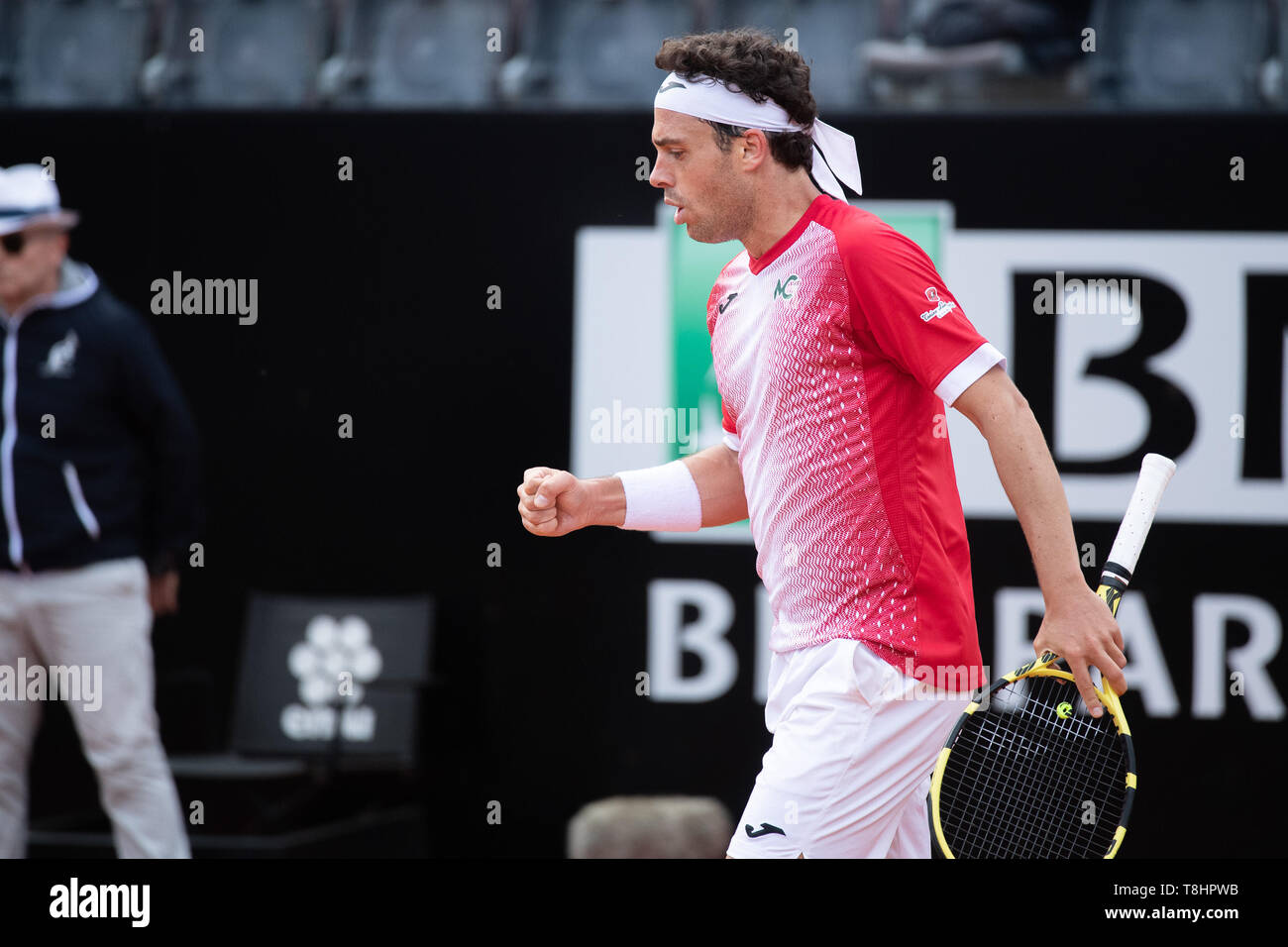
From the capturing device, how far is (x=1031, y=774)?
10.7 ft

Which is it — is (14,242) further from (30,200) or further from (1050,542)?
(1050,542)

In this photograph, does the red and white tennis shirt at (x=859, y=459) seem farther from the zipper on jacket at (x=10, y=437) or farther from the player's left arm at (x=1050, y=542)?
the zipper on jacket at (x=10, y=437)

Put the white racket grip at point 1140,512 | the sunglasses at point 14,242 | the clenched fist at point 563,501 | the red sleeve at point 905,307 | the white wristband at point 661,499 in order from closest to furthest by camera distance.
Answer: the red sleeve at point 905,307, the white racket grip at point 1140,512, the clenched fist at point 563,501, the white wristband at point 661,499, the sunglasses at point 14,242

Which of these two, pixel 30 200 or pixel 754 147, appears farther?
pixel 30 200

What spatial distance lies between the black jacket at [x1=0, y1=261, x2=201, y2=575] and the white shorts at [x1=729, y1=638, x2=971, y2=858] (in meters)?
2.42

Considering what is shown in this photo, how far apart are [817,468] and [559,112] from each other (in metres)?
2.20

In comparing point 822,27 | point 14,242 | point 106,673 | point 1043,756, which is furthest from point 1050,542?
point 822,27

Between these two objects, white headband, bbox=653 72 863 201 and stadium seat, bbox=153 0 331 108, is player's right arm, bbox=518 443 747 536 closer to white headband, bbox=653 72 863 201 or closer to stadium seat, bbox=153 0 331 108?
white headband, bbox=653 72 863 201

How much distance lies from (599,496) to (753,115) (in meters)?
0.72

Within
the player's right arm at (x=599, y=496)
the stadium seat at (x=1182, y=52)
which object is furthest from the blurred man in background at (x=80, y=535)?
the stadium seat at (x=1182, y=52)

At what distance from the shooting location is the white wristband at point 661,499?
109 inches
